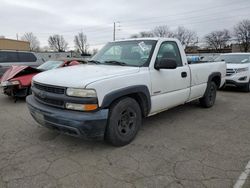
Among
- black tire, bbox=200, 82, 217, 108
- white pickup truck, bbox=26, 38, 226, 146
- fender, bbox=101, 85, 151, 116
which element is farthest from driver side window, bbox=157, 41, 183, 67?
black tire, bbox=200, 82, 217, 108

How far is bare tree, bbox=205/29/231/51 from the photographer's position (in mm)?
63250

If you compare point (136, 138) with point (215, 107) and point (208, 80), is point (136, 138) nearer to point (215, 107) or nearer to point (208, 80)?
point (208, 80)

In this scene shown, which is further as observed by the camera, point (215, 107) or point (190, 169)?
point (215, 107)

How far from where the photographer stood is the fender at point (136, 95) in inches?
126

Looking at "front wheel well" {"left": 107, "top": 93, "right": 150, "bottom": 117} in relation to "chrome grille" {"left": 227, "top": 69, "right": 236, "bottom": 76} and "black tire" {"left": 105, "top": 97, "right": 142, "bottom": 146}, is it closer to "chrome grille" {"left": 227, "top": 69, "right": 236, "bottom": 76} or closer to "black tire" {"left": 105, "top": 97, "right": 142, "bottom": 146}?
"black tire" {"left": 105, "top": 97, "right": 142, "bottom": 146}

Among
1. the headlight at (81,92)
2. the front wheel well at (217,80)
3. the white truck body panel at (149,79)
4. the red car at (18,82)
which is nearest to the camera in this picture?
the headlight at (81,92)

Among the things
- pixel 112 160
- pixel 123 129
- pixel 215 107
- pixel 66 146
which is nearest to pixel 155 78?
pixel 123 129

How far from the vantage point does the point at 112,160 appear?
3.22 metres

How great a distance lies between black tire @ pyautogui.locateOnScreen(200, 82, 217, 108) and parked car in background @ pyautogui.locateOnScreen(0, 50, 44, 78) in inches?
321

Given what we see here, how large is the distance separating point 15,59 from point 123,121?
8.44 meters

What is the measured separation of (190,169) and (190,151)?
22.1 inches

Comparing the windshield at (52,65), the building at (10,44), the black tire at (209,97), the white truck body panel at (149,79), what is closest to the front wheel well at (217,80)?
the black tire at (209,97)

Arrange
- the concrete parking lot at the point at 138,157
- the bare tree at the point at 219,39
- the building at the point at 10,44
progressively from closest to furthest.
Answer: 1. the concrete parking lot at the point at 138,157
2. the building at the point at 10,44
3. the bare tree at the point at 219,39

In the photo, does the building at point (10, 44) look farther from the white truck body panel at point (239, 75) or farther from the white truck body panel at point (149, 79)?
the white truck body panel at point (149, 79)
